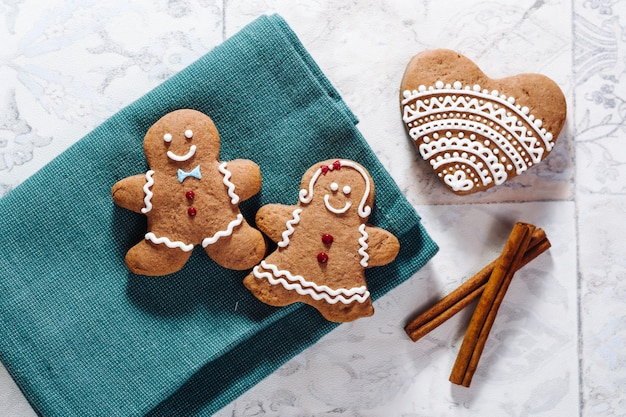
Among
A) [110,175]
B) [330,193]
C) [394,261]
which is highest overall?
[110,175]

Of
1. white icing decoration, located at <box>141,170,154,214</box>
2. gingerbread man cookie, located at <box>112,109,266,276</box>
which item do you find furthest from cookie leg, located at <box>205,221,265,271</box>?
white icing decoration, located at <box>141,170,154,214</box>

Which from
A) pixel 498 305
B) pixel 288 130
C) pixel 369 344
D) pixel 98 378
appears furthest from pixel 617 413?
pixel 98 378

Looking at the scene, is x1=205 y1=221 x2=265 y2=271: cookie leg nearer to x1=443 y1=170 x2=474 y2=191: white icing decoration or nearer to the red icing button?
the red icing button

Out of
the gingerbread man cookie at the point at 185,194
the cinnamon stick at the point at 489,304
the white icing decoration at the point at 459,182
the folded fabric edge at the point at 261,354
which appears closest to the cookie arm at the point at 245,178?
the gingerbread man cookie at the point at 185,194

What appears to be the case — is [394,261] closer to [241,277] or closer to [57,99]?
[241,277]

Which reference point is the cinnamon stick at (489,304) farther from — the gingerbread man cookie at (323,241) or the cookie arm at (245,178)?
the cookie arm at (245,178)
